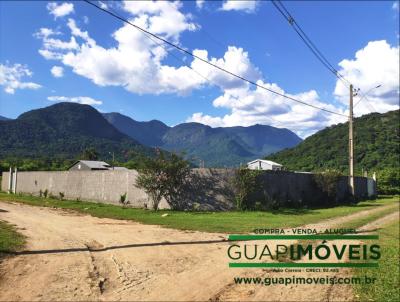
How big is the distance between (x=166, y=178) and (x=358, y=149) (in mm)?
61246

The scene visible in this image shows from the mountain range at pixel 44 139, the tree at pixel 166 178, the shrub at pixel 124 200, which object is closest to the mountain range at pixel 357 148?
the mountain range at pixel 44 139

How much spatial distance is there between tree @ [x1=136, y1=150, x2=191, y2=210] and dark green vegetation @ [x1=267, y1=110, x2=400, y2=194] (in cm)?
4546

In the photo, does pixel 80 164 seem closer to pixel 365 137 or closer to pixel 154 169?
pixel 154 169

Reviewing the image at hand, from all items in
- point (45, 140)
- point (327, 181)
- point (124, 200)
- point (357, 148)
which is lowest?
point (124, 200)

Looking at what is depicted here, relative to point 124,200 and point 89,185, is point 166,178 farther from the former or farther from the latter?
point 89,185

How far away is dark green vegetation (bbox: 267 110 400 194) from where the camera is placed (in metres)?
71.5

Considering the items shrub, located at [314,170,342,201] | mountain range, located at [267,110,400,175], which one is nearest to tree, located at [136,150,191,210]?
shrub, located at [314,170,342,201]

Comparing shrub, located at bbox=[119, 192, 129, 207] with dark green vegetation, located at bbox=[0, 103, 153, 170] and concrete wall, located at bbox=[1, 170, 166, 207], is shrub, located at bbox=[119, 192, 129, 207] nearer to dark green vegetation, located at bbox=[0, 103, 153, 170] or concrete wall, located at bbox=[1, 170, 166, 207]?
concrete wall, located at bbox=[1, 170, 166, 207]

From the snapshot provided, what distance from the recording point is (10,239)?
10383 millimetres

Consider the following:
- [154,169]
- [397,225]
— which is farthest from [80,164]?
[397,225]

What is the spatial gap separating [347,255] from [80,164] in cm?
4764

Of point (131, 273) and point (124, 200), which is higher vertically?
point (124, 200)

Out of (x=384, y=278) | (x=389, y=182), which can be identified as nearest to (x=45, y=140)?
(x=389, y=182)

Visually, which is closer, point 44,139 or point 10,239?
point 10,239
